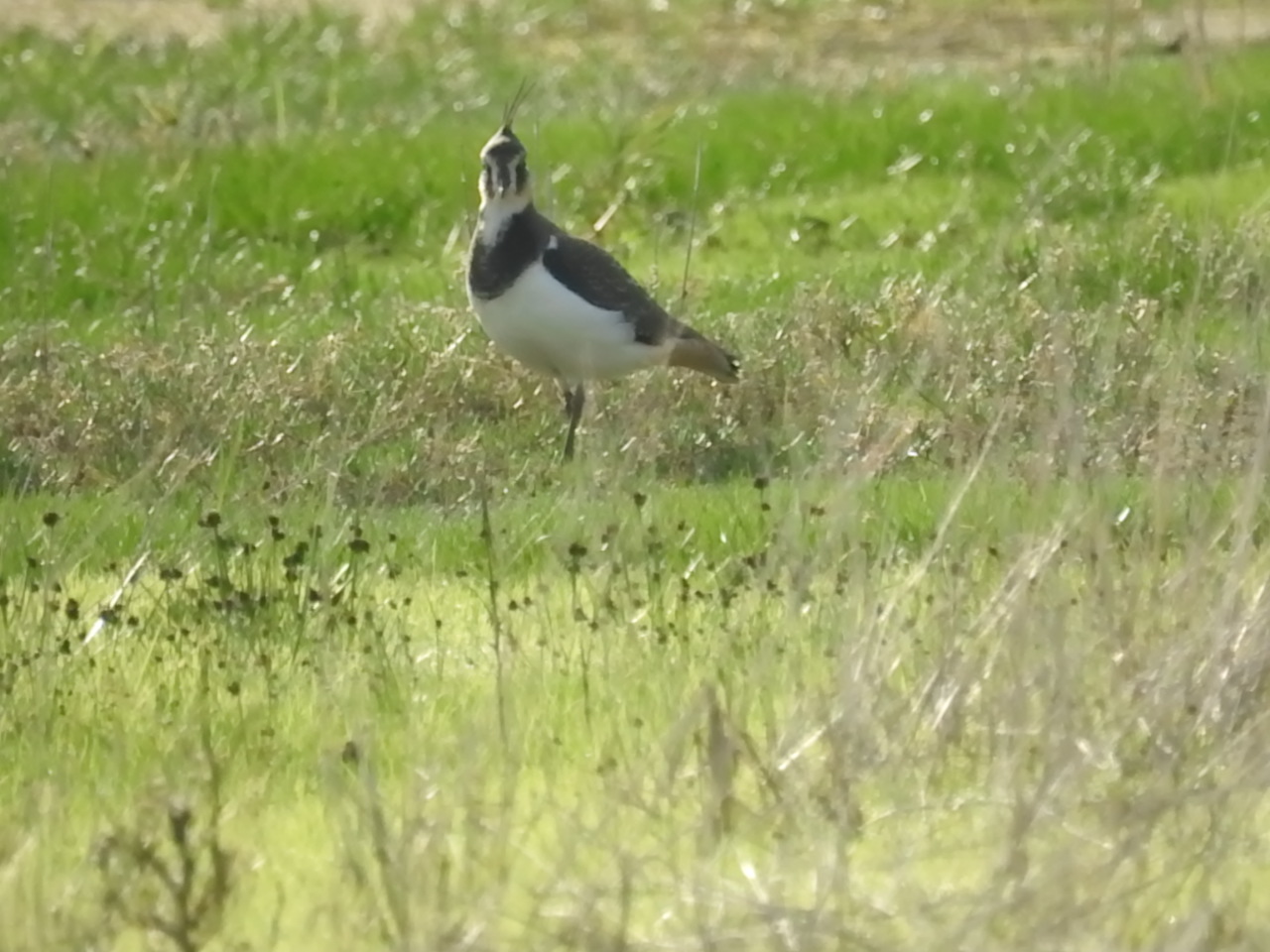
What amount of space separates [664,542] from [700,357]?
182 centimetres

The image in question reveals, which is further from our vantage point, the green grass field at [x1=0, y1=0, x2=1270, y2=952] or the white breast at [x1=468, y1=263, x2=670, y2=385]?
the white breast at [x1=468, y1=263, x2=670, y2=385]

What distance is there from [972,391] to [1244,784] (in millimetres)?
3711

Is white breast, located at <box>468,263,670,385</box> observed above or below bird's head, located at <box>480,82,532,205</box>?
below

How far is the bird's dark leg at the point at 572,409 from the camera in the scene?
27.1 ft

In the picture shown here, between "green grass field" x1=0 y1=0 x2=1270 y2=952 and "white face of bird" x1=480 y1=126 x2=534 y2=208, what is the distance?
723mm

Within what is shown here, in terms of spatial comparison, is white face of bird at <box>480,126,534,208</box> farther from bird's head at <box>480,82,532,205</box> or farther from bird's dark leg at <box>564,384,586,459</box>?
bird's dark leg at <box>564,384,586,459</box>

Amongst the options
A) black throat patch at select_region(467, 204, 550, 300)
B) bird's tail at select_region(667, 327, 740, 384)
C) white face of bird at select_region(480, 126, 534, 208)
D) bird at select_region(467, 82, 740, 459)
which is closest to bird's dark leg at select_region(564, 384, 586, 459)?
bird at select_region(467, 82, 740, 459)

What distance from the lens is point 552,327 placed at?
8.28 meters

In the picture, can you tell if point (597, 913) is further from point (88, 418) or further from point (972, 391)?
point (88, 418)

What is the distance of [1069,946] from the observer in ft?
13.3

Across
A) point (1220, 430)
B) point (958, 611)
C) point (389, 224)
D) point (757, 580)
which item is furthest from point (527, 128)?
point (958, 611)

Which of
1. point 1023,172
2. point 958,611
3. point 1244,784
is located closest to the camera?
point 1244,784

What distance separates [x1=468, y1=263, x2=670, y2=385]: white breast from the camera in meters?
8.27

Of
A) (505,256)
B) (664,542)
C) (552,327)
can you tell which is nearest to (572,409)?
(552,327)
